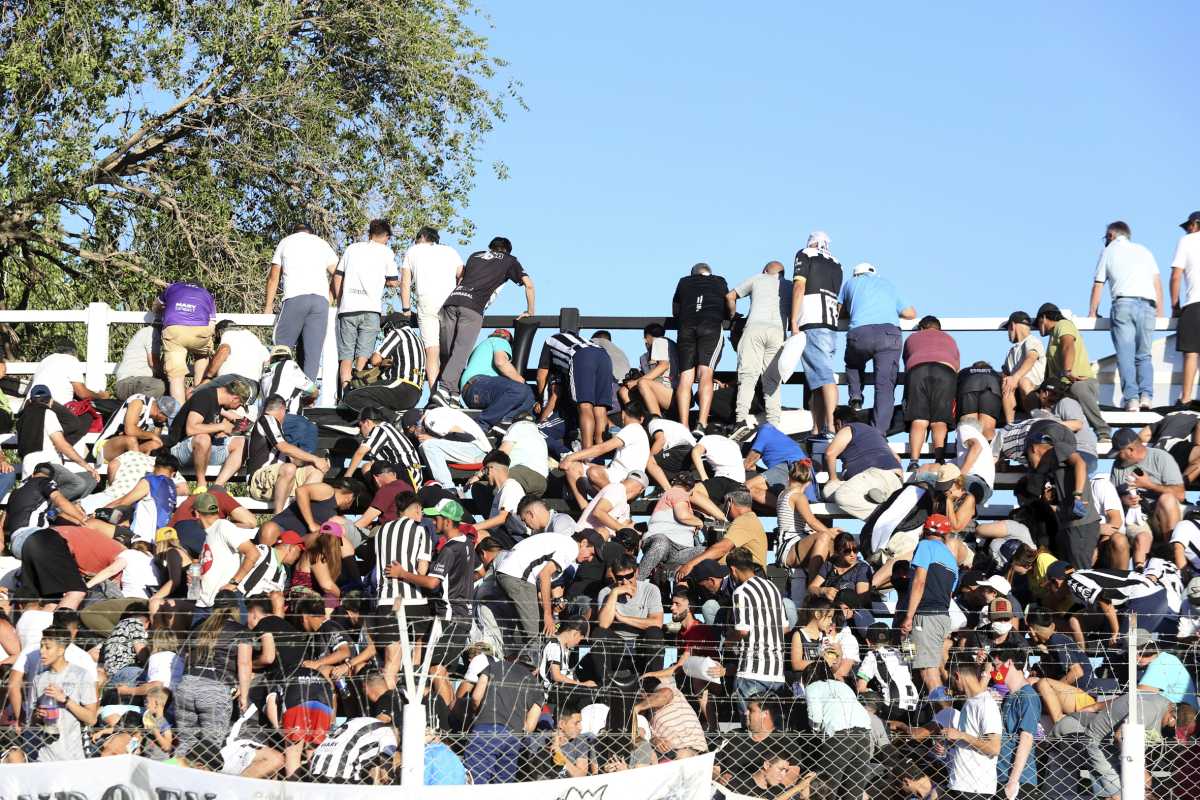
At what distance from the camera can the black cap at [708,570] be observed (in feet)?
34.9

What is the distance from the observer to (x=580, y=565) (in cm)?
1087

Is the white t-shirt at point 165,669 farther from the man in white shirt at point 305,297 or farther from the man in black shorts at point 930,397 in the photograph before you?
the man in black shorts at point 930,397

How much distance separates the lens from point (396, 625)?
9320 millimetres

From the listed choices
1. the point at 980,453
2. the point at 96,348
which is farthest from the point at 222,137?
the point at 980,453

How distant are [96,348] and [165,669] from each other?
6.09 metres

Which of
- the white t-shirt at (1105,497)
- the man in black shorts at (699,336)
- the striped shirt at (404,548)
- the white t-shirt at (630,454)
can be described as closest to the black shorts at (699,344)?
the man in black shorts at (699,336)

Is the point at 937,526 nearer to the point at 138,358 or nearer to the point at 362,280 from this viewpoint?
the point at 362,280

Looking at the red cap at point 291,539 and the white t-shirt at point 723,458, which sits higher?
the white t-shirt at point 723,458

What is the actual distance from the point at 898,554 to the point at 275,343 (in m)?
5.57

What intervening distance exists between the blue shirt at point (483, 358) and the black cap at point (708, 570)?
3.49 meters

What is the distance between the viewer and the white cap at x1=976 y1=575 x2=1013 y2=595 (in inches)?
400

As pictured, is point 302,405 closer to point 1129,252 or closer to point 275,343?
point 275,343

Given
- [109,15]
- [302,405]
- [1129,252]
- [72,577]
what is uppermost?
[109,15]

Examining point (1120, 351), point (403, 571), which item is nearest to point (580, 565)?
point (403, 571)
